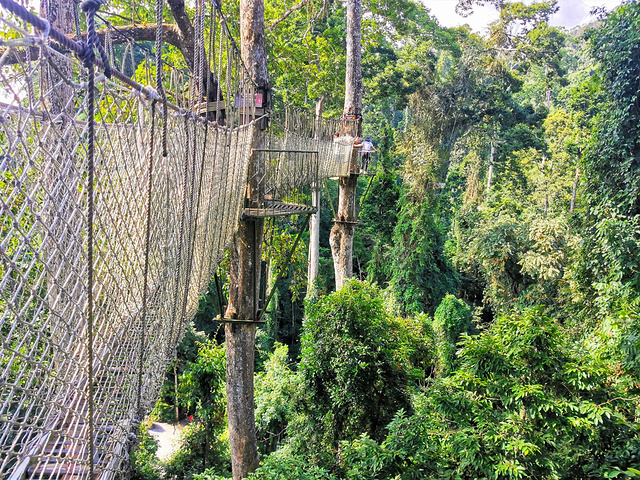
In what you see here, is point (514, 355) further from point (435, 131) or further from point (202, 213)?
point (435, 131)

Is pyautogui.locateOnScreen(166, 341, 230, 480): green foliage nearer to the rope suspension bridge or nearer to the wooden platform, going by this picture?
the wooden platform

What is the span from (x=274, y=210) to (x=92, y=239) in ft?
6.72

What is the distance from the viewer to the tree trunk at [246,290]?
2.98 metres

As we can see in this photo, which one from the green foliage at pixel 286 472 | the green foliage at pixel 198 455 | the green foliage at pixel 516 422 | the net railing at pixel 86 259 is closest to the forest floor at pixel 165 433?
the green foliage at pixel 198 455

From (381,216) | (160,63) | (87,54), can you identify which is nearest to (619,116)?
(160,63)

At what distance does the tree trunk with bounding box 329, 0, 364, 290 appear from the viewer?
19.2 ft

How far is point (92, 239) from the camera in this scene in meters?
0.80

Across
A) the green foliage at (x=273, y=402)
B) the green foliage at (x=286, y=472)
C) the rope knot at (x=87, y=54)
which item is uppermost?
the rope knot at (x=87, y=54)

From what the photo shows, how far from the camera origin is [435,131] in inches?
496

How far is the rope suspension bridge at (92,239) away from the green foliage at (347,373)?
167 cm

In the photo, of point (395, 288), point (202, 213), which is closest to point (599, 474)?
point (202, 213)

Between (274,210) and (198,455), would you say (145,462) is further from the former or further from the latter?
(274,210)

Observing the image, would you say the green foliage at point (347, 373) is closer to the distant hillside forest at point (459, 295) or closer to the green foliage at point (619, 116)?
the distant hillside forest at point (459, 295)

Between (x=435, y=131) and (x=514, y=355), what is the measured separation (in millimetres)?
10548
